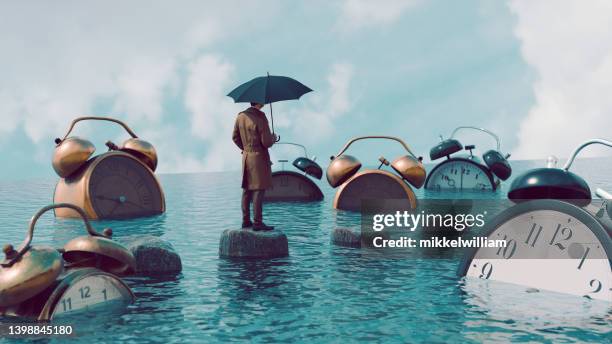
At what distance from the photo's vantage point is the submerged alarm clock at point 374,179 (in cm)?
2008

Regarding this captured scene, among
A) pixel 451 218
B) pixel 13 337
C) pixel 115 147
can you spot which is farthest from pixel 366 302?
pixel 115 147

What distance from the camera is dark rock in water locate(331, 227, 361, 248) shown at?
14.2m

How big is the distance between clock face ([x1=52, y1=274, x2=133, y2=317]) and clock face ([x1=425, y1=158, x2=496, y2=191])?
23939mm

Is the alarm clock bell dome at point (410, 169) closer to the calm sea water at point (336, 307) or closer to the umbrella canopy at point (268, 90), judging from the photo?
the calm sea water at point (336, 307)

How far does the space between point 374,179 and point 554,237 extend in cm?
1176

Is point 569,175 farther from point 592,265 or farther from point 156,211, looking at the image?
point 156,211

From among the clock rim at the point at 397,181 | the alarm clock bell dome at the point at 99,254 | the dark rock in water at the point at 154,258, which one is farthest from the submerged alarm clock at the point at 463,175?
the alarm clock bell dome at the point at 99,254

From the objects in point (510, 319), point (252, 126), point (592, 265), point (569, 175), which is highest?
point (252, 126)

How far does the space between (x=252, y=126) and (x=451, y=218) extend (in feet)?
27.8

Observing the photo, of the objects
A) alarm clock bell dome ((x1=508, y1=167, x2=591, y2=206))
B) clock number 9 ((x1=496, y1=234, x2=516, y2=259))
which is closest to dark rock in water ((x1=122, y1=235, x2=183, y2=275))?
clock number 9 ((x1=496, y1=234, x2=516, y2=259))

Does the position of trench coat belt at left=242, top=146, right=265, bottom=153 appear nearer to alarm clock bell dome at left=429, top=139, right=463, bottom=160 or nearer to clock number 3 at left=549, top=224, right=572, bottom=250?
clock number 3 at left=549, top=224, right=572, bottom=250

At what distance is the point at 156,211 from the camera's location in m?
21.0

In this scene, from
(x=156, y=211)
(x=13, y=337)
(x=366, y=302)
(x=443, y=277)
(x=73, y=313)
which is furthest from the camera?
(x=156, y=211)

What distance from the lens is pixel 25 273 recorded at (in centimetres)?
774
